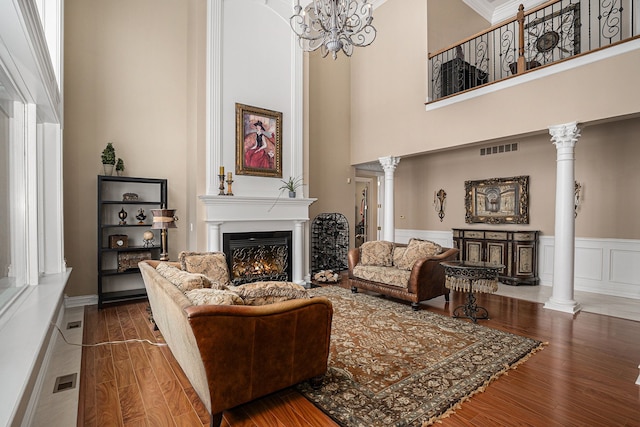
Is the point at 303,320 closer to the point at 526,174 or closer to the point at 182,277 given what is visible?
Result: the point at 182,277

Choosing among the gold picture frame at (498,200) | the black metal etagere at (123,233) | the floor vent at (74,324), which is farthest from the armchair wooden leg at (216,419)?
the gold picture frame at (498,200)

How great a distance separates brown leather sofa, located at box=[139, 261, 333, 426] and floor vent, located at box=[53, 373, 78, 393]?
916 mm

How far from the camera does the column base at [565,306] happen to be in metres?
4.35

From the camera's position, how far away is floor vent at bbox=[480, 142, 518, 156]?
20.6 ft

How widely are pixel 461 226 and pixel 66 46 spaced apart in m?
7.51

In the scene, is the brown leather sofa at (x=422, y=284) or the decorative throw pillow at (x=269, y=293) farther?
the brown leather sofa at (x=422, y=284)

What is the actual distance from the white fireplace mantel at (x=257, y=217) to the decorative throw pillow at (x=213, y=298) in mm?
3135

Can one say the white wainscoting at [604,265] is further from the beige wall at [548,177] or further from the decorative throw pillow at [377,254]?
the decorative throw pillow at [377,254]

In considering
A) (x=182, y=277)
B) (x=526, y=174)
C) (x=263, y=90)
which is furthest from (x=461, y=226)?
(x=182, y=277)

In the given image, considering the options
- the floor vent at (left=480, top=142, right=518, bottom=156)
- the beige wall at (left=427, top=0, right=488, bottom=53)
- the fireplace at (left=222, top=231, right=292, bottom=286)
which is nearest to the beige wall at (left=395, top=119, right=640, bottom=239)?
the floor vent at (left=480, top=142, right=518, bottom=156)

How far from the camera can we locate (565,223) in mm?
4449

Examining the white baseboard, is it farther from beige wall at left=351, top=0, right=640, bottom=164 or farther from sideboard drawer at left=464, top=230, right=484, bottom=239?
sideboard drawer at left=464, top=230, right=484, bottom=239

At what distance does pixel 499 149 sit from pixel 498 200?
101 cm

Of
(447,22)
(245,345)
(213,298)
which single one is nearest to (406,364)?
(245,345)
